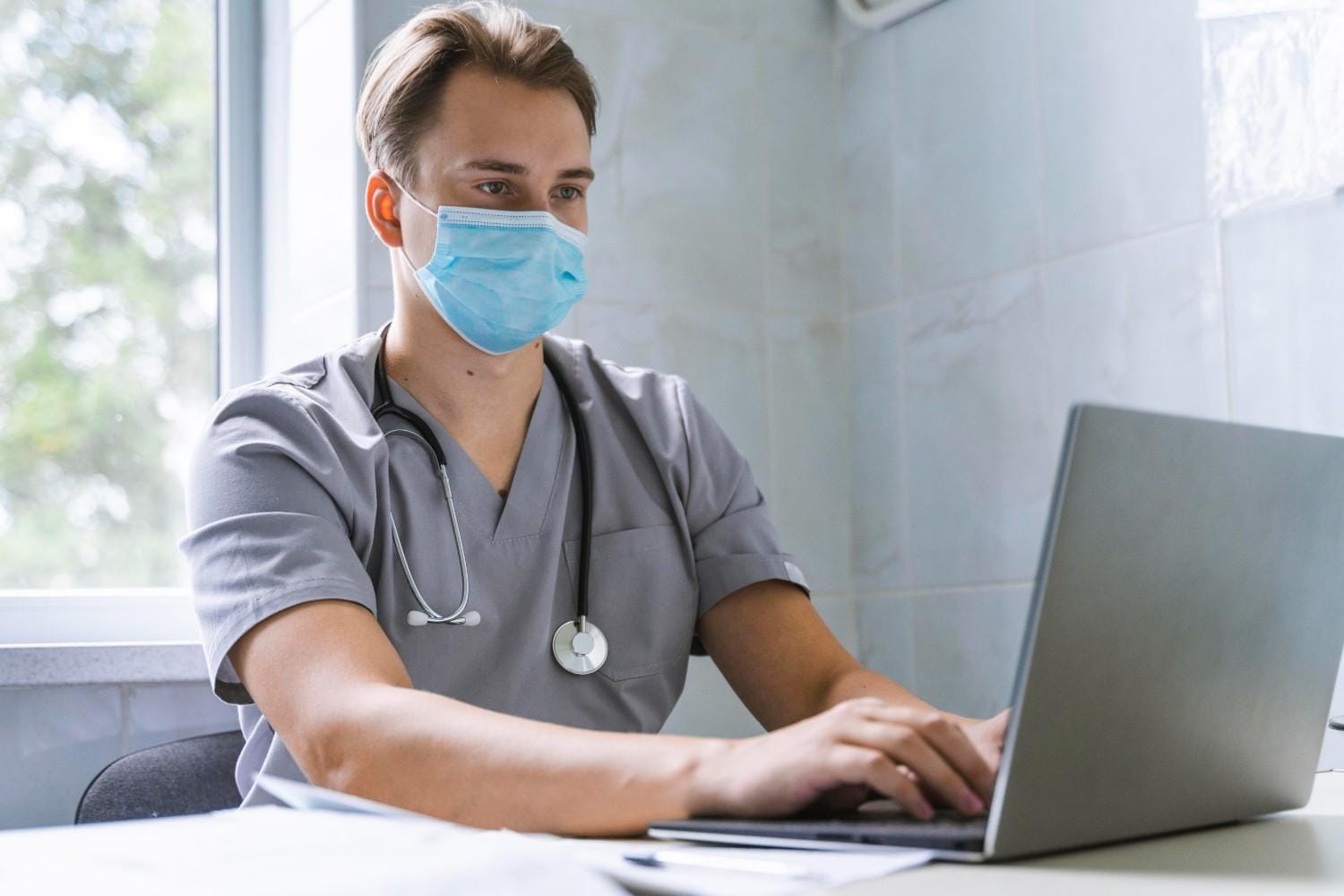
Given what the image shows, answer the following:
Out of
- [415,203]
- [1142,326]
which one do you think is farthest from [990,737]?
[1142,326]

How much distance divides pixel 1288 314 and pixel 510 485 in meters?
0.89

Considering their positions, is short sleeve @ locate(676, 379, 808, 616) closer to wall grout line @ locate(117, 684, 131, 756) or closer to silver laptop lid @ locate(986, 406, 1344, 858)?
silver laptop lid @ locate(986, 406, 1344, 858)

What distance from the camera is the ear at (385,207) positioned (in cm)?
145

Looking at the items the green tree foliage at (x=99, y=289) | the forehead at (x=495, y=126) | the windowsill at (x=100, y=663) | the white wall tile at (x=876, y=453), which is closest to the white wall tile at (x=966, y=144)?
the white wall tile at (x=876, y=453)

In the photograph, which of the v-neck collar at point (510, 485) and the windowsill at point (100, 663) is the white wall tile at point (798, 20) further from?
the windowsill at point (100, 663)

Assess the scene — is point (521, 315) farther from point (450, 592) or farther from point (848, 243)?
point (848, 243)

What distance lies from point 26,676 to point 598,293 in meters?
0.90

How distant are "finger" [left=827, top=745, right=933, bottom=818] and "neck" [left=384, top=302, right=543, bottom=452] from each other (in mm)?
770

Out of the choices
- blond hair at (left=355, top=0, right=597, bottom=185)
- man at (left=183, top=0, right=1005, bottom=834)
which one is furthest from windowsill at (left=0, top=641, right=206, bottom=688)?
blond hair at (left=355, top=0, right=597, bottom=185)

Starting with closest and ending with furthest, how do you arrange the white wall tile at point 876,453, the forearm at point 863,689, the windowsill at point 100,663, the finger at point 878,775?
the finger at point 878,775 → the forearm at point 863,689 → the windowsill at point 100,663 → the white wall tile at point 876,453

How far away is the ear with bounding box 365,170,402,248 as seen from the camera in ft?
4.77

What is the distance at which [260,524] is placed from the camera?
1.09m

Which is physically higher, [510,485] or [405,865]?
[510,485]

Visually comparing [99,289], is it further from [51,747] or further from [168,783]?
[168,783]
